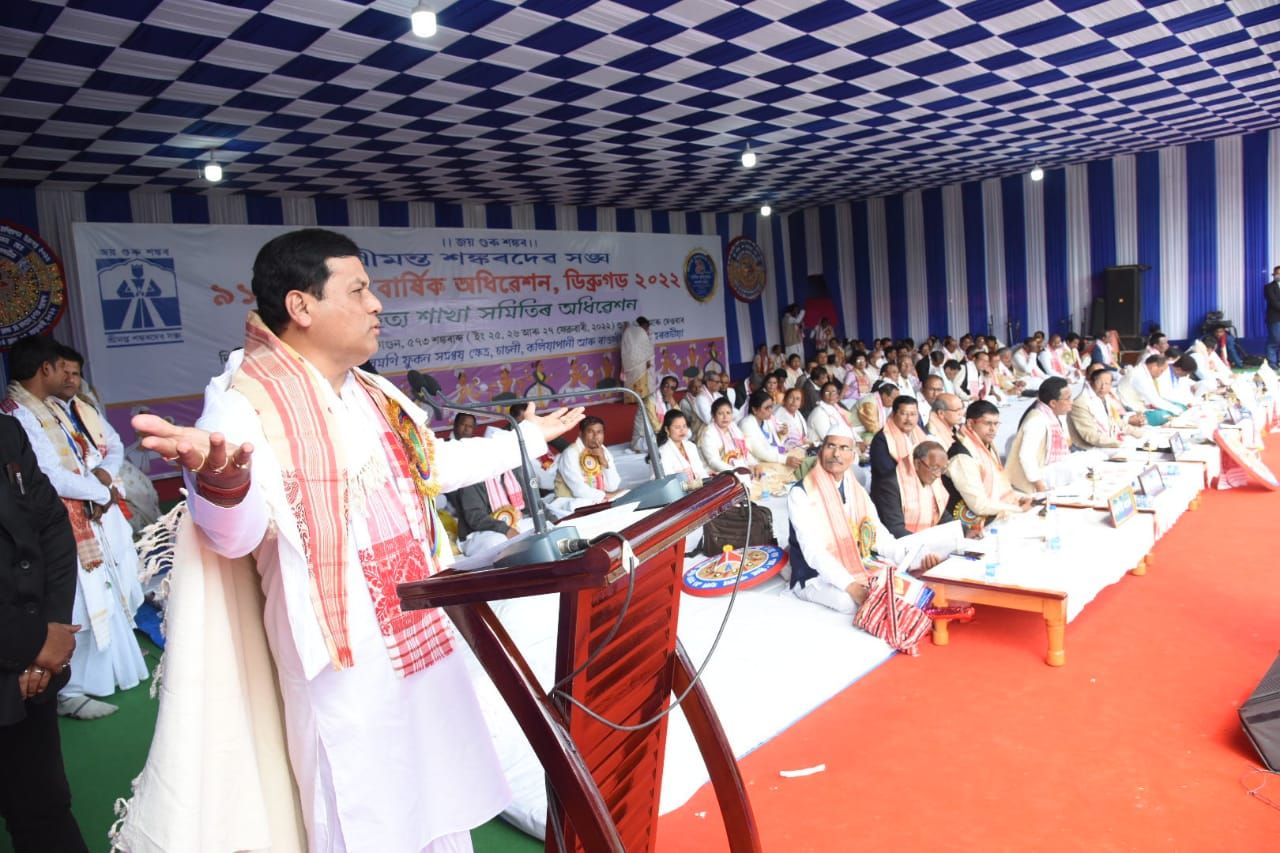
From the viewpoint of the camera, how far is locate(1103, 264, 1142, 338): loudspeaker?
34.0ft

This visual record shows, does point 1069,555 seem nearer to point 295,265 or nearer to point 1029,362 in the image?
point 295,265

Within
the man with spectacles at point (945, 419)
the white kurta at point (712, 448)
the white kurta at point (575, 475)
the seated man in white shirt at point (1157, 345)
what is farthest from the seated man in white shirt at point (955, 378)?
the white kurta at point (575, 475)

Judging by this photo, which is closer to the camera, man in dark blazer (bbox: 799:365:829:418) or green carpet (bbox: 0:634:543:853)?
green carpet (bbox: 0:634:543:853)

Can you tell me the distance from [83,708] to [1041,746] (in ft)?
10.6

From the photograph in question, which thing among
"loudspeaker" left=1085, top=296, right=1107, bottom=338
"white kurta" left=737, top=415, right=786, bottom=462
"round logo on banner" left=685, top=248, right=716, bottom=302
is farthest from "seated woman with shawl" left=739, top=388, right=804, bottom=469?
"loudspeaker" left=1085, top=296, right=1107, bottom=338

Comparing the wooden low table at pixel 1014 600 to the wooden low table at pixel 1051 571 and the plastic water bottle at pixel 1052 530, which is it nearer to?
the wooden low table at pixel 1051 571

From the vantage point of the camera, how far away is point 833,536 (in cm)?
365

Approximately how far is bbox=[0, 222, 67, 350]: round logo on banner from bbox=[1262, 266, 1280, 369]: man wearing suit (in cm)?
1161

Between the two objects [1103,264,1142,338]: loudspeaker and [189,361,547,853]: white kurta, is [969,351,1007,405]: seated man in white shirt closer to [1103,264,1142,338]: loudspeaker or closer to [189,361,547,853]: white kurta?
[1103,264,1142,338]: loudspeaker

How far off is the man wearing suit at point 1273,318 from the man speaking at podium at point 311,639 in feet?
35.1

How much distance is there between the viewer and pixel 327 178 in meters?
7.05

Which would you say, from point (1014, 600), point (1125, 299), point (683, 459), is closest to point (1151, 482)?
point (1014, 600)

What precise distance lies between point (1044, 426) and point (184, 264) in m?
6.54

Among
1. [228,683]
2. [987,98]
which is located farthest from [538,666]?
[987,98]
